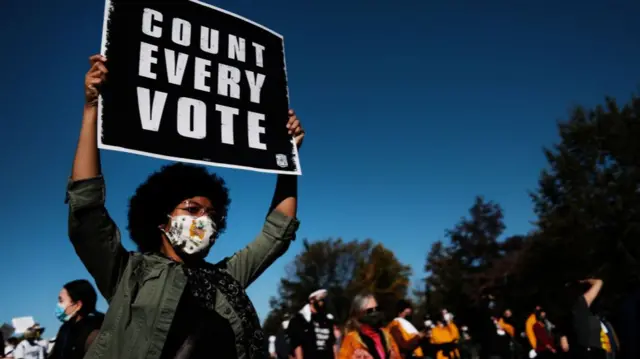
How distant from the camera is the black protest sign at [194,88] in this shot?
2.39 metres

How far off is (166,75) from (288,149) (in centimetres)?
73

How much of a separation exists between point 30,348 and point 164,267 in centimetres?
865

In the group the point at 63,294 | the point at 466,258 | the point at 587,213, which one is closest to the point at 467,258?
the point at 466,258

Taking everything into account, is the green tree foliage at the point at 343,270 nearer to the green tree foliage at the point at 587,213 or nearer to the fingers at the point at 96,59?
the green tree foliage at the point at 587,213

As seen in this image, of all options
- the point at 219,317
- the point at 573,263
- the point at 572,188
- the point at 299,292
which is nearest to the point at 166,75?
the point at 219,317

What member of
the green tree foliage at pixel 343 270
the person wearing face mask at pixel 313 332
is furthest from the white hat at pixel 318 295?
the green tree foliage at pixel 343 270

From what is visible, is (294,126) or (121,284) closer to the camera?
(121,284)

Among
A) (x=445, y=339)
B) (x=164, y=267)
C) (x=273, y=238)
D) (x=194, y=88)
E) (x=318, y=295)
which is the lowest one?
(x=164, y=267)

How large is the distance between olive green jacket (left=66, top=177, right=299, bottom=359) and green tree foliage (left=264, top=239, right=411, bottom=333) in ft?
196

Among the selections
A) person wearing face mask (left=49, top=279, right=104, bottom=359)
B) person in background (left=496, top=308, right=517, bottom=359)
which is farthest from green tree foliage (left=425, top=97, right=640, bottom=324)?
person wearing face mask (left=49, top=279, right=104, bottom=359)

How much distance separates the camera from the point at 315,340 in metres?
8.92

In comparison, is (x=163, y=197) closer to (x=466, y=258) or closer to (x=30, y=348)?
(x=30, y=348)

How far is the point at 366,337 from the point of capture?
5.71 meters

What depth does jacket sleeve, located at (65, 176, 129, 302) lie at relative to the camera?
6.51 ft
